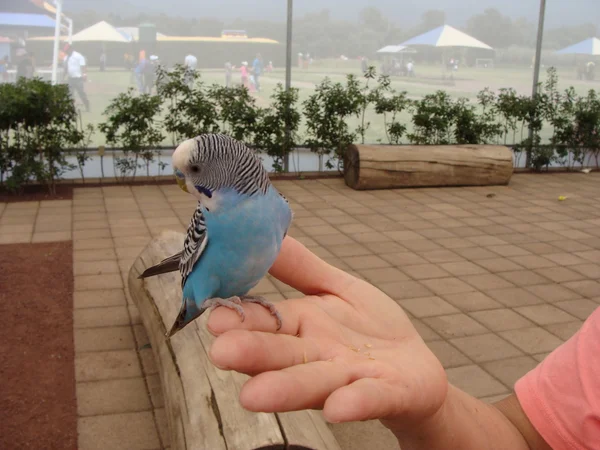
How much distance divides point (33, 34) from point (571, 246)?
614 centimetres

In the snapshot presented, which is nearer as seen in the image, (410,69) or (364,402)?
(364,402)

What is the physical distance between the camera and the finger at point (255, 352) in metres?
1.03

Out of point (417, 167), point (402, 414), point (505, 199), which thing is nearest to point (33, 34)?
point (417, 167)

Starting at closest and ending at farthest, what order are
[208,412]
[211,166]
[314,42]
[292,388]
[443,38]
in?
[292,388] → [211,166] → [208,412] → [314,42] → [443,38]

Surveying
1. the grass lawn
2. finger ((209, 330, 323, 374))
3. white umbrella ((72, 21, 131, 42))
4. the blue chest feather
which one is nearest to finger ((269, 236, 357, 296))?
the blue chest feather

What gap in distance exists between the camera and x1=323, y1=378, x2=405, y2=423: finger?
3.15ft

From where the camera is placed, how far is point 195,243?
1.55m

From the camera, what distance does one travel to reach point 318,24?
8.10 m

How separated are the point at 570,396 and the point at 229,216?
89 centimetres

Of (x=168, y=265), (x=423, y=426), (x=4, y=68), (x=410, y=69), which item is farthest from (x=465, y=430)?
(x=410, y=69)

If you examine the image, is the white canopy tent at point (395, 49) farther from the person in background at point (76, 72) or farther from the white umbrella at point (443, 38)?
the person in background at point (76, 72)

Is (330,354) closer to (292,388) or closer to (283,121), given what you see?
(292,388)

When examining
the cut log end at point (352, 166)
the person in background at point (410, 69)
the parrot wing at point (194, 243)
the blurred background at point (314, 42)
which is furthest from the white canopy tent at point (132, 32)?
the parrot wing at point (194, 243)

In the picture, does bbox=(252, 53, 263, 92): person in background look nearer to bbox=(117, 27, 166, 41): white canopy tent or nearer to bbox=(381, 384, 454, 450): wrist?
bbox=(117, 27, 166, 41): white canopy tent
